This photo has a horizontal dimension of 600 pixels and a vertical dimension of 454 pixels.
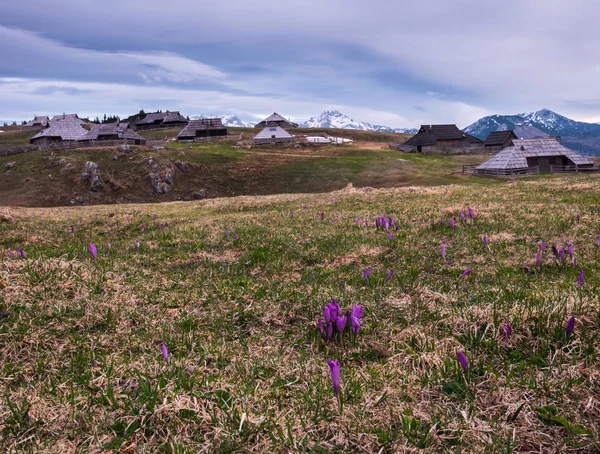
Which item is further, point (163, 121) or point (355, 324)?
point (163, 121)

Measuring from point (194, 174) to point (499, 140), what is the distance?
2957 inches

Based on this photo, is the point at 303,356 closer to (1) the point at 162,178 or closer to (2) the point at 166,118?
(1) the point at 162,178

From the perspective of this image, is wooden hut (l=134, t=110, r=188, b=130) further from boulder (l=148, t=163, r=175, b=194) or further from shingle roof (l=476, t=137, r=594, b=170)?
shingle roof (l=476, t=137, r=594, b=170)

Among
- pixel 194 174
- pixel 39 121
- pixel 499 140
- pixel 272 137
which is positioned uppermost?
pixel 39 121

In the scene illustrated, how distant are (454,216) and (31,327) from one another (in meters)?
11.7

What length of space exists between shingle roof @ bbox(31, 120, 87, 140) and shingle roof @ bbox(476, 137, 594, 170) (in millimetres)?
95628

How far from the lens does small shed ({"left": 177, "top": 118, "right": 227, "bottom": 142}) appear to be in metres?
110

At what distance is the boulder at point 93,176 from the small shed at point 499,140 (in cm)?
8735

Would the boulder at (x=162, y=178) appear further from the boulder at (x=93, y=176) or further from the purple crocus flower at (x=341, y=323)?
the purple crocus flower at (x=341, y=323)

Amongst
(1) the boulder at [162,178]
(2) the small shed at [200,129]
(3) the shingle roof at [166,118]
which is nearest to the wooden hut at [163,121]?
(3) the shingle roof at [166,118]

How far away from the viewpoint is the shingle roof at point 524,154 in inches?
2447

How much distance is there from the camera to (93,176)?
6116 centimetres

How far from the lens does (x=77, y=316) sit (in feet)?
16.9

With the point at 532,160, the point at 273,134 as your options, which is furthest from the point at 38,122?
the point at 532,160
